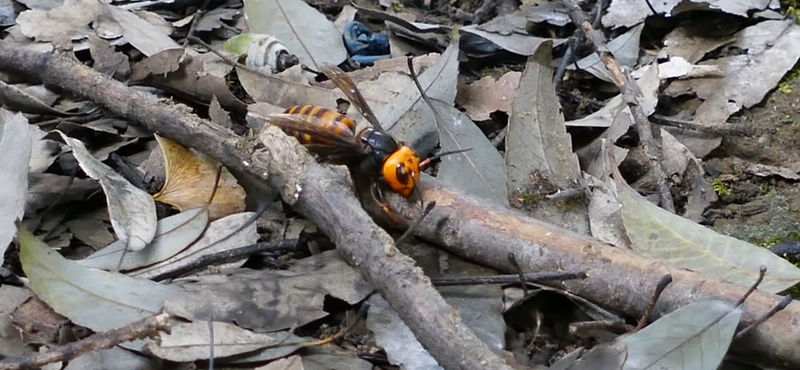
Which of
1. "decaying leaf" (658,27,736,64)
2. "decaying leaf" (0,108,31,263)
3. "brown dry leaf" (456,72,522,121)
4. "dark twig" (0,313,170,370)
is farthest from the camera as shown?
"decaying leaf" (658,27,736,64)

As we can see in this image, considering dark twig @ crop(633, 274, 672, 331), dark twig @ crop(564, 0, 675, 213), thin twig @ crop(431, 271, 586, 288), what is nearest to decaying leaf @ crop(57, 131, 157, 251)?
thin twig @ crop(431, 271, 586, 288)

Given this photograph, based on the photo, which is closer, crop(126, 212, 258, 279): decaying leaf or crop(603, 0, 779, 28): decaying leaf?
crop(126, 212, 258, 279): decaying leaf

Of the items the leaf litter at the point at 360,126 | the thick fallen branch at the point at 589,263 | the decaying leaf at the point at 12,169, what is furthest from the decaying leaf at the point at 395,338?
the decaying leaf at the point at 12,169

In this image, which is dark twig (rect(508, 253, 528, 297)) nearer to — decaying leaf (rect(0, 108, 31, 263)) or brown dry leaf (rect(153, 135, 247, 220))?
brown dry leaf (rect(153, 135, 247, 220))

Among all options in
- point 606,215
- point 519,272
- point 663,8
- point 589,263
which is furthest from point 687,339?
point 663,8

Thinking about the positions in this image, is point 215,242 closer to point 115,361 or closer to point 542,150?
point 115,361

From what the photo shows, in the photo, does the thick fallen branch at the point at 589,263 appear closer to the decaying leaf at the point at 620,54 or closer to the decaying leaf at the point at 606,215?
the decaying leaf at the point at 606,215

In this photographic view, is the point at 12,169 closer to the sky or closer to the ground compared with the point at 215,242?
closer to the sky
